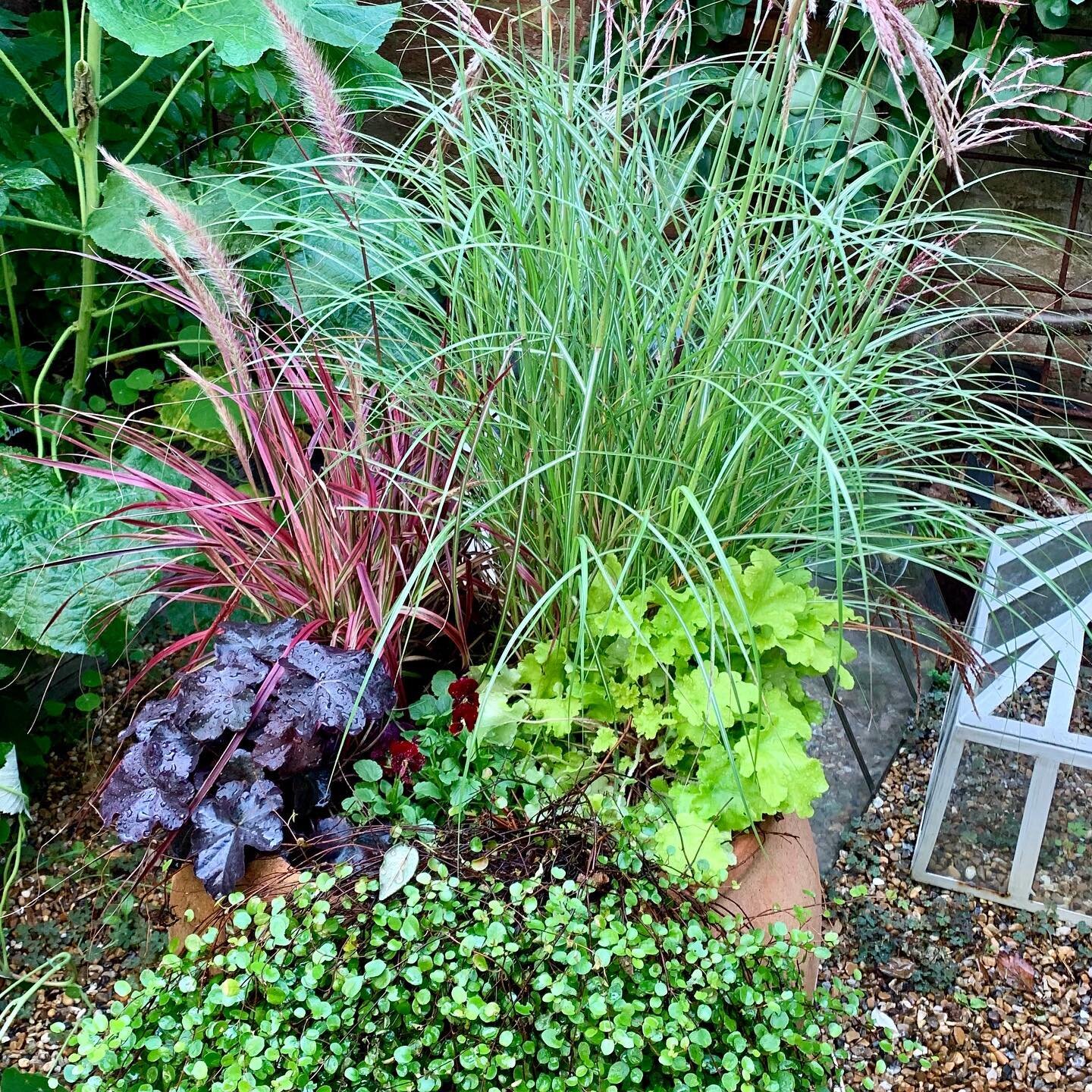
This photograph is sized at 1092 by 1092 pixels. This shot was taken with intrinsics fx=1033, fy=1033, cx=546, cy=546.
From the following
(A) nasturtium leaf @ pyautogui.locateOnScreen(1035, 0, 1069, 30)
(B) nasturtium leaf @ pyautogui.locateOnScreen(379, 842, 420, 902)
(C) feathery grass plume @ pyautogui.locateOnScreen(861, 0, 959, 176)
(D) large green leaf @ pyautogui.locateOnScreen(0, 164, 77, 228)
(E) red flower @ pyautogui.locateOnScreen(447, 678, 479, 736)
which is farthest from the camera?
(A) nasturtium leaf @ pyautogui.locateOnScreen(1035, 0, 1069, 30)

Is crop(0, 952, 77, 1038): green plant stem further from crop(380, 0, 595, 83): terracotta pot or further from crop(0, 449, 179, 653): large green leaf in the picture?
crop(380, 0, 595, 83): terracotta pot

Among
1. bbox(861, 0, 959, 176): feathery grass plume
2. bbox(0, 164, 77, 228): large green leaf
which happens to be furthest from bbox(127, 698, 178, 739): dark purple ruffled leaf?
bbox(861, 0, 959, 176): feathery grass plume

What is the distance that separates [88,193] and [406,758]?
1.10 meters

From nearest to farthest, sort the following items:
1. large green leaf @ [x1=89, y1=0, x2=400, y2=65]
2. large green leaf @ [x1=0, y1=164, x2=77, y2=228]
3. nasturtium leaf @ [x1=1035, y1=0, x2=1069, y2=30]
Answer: large green leaf @ [x1=89, y1=0, x2=400, y2=65], large green leaf @ [x1=0, y1=164, x2=77, y2=228], nasturtium leaf @ [x1=1035, y1=0, x2=1069, y2=30]

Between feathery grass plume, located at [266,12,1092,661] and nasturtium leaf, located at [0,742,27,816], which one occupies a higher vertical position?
feathery grass plume, located at [266,12,1092,661]

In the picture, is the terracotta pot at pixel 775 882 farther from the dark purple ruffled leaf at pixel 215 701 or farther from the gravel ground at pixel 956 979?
the dark purple ruffled leaf at pixel 215 701

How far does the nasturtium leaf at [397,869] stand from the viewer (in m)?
1.08

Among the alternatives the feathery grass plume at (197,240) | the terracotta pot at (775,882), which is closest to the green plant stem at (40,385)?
the feathery grass plume at (197,240)

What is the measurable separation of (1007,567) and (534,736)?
1.29 m

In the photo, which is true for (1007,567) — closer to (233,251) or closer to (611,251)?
(611,251)

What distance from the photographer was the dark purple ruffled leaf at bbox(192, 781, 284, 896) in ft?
3.67

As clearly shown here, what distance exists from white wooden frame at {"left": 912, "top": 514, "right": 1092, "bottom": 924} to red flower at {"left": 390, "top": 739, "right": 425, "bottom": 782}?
0.98 meters

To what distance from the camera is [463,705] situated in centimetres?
133

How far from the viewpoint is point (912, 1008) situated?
5.74 feet
